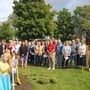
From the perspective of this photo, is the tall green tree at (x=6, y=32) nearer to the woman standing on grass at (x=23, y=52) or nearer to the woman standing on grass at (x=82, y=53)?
the woman standing on grass at (x=23, y=52)

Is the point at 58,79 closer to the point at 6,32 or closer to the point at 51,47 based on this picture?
the point at 51,47

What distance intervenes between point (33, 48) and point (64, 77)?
6.53 metres

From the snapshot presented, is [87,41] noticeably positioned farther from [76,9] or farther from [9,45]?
[76,9]

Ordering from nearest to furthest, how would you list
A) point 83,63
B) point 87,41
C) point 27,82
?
point 27,82 < point 83,63 < point 87,41

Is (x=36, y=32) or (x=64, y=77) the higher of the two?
(x=36, y=32)

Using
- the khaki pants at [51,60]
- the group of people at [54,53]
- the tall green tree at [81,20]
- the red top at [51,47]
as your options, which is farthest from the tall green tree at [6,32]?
the red top at [51,47]

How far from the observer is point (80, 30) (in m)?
100

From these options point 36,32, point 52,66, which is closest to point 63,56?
point 52,66

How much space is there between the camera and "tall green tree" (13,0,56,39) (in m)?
59.9

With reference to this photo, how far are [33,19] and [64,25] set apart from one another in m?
28.1

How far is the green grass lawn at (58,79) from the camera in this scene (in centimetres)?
2252

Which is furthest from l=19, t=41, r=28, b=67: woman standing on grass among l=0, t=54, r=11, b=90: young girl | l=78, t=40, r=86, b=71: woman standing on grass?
l=0, t=54, r=11, b=90: young girl

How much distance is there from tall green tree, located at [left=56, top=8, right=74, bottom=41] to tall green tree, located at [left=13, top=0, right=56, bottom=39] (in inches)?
958

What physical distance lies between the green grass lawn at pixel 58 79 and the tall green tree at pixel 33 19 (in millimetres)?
33219
